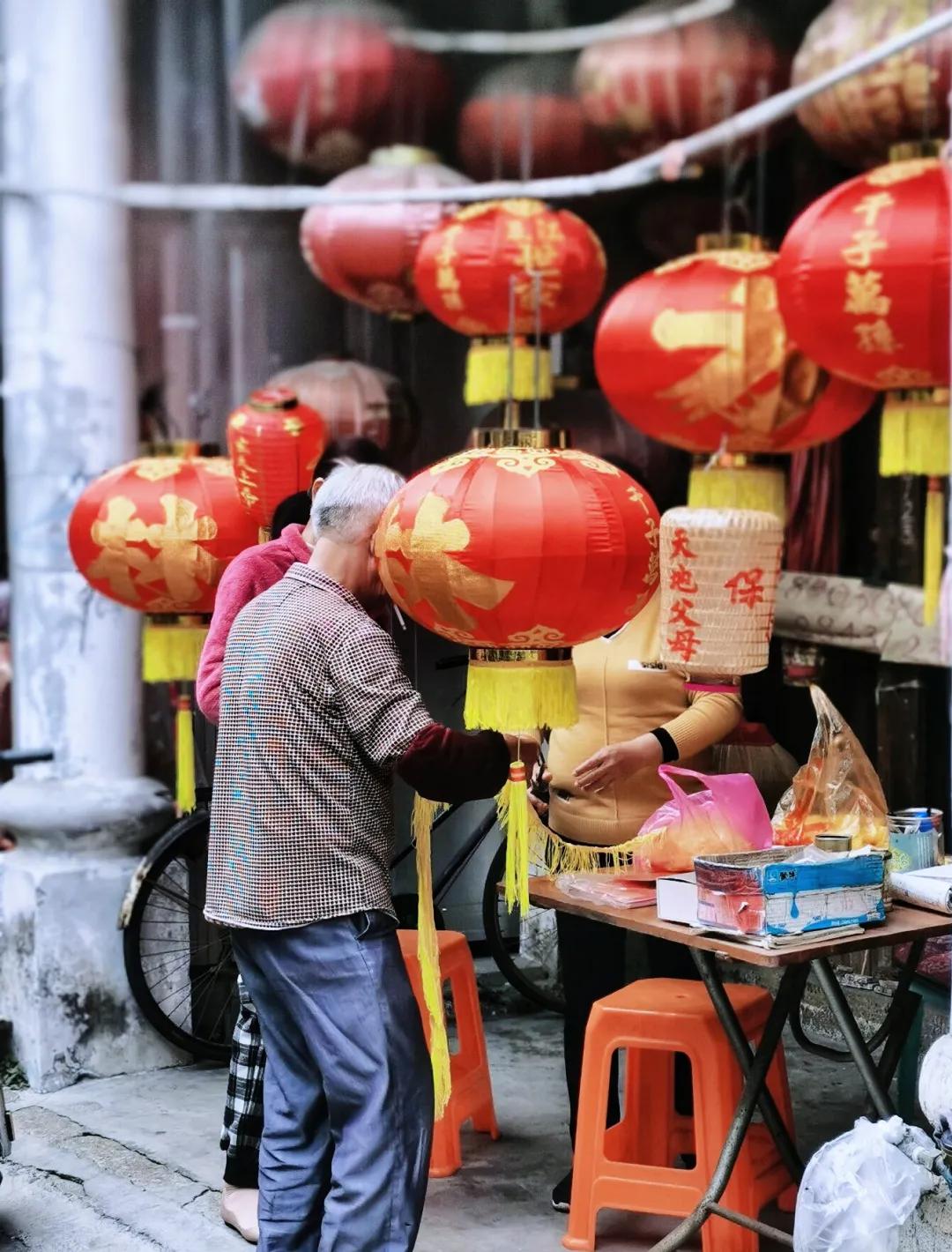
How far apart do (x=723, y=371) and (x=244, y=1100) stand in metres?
2.51

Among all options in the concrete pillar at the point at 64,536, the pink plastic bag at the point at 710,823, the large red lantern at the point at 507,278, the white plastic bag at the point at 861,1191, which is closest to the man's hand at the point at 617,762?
the pink plastic bag at the point at 710,823

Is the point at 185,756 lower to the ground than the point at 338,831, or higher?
lower

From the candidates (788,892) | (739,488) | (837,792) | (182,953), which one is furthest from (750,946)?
(182,953)

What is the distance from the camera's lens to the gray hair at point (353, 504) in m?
3.98

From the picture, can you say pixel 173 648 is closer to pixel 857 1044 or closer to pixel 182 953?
pixel 182 953

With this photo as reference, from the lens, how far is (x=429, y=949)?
4.38 metres

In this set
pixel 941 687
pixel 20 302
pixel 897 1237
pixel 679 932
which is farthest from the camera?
pixel 20 302

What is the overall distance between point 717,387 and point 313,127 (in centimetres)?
287

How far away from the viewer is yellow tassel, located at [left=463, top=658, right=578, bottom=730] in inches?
153

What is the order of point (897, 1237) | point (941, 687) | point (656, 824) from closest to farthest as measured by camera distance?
1. point (897, 1237)
2. point (656, 824)
3. point (941, 687)

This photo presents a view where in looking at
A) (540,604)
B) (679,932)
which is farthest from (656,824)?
(540,604)

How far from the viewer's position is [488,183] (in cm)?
647

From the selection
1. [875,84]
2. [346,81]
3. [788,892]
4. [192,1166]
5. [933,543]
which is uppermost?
[346,81]

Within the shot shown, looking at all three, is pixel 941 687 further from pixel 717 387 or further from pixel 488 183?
pixel 488 183
